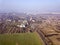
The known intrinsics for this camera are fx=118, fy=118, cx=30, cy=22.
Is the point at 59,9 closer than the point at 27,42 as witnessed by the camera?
No

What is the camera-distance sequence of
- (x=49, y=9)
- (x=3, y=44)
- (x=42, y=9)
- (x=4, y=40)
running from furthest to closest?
(x=42, y=9), (x=49, y=9), (x=4, y=40), (x=3, y=44)

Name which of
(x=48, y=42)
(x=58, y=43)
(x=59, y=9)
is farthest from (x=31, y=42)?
(x=59, y=9)

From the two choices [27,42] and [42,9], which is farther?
[42,9]

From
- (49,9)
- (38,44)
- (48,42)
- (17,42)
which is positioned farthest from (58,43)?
(49,9)

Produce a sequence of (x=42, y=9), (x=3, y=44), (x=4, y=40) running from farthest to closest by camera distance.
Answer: (x=42, y=9) < (x=4, y=40) < (x=3, y=44)

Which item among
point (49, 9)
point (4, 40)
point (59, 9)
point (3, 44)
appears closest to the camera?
point (3, 44)

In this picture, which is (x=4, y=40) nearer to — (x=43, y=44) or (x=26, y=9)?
(x=43, y=44)

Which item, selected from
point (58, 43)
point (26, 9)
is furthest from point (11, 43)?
point (26, 9)

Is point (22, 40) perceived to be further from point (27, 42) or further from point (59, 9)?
point (59, 9)

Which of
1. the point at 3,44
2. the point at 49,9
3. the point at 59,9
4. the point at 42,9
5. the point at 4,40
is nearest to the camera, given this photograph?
the point at 3,44
